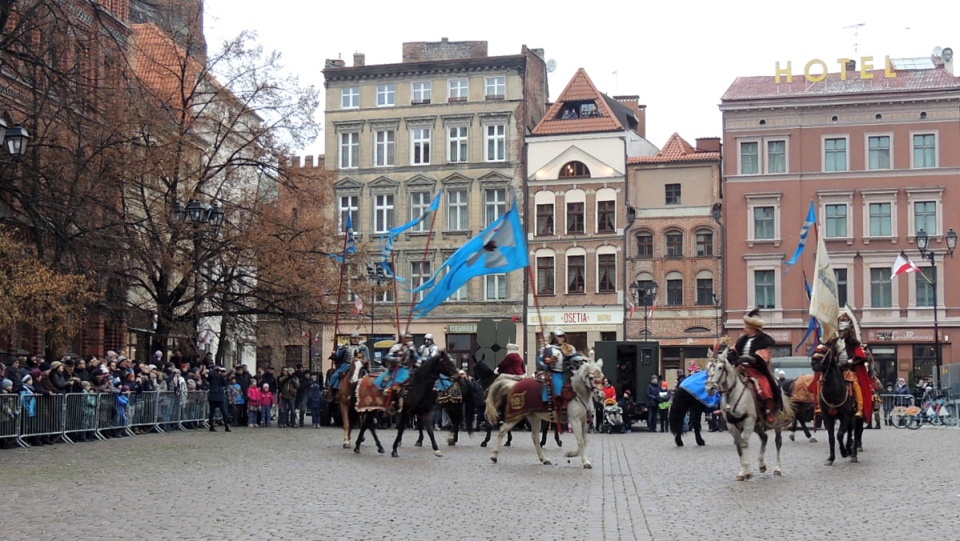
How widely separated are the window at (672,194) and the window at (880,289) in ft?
32.9

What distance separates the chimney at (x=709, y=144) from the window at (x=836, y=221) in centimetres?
746

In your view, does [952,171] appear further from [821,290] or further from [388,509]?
[388,509]

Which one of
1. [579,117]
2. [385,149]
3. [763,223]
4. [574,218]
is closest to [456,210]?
[385,149]

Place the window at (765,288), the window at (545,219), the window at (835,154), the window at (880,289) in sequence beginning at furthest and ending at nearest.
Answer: the window at (545,219), the window at (765,288), the window at (835,154), the window at (880,289)

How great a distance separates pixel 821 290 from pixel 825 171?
4173 cm

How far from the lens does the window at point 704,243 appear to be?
6619cm

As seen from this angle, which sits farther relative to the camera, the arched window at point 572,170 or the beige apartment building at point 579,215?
the arched window at point 572,170

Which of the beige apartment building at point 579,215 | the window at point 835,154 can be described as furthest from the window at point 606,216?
the window at point 835,154

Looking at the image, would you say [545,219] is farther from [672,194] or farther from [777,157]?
[777,157]

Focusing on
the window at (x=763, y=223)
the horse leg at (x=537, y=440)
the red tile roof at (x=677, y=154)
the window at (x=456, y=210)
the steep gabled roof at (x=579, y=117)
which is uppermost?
the steep gabled roof at (x=579, y=117)

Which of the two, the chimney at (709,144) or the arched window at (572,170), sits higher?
the chimney at (709,144)

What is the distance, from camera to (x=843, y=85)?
65.2m

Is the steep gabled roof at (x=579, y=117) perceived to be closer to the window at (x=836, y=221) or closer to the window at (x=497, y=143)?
the window at (x=497, y=143)

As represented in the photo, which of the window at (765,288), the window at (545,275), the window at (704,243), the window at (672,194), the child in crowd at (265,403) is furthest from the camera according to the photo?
the window at (545,275)
